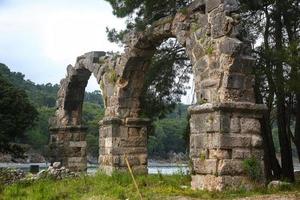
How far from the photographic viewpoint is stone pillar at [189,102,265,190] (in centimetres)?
942

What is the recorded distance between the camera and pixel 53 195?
979 centimetres

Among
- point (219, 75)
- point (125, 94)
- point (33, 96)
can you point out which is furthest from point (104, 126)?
point (33, 96)

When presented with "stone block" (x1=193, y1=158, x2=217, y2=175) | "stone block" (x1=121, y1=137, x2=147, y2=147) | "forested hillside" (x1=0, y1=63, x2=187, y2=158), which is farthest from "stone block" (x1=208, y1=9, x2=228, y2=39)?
"forested hillside" (x1=0, y1=63, x2=187, y2=158)

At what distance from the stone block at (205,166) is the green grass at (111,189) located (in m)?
0.43

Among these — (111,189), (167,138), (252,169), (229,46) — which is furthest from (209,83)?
(167,138)

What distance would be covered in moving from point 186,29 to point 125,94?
3.90 metres

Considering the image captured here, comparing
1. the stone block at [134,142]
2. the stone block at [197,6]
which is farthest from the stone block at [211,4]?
the stone block at [134,142]

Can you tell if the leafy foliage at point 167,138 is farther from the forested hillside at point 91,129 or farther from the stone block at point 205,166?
the stone block at point 205,166

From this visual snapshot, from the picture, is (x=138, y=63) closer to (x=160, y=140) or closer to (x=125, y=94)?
(x=125, y=94)

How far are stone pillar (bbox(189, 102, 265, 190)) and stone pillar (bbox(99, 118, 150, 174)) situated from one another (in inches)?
175

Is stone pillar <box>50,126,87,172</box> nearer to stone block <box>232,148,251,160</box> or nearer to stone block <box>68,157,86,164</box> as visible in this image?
stone block <box>68,157,86,164</box>

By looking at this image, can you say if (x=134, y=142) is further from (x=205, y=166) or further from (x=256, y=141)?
(x=256, y=141)

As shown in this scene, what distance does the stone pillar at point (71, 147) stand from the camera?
753 inches

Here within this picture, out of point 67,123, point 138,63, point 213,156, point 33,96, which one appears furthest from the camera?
point 33,96
